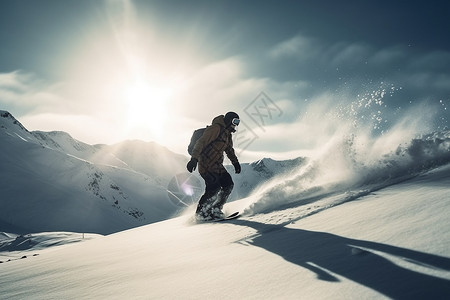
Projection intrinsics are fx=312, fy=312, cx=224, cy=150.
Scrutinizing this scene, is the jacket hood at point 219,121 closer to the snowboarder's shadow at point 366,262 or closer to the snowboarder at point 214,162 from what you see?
the snowboarder at point 214,162

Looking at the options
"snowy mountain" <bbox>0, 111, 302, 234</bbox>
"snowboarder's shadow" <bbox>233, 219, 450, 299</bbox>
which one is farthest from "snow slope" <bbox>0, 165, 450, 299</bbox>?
"snowy mountain" <bbox>0, 111, 302, 234</bbox>

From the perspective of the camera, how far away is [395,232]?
6.50 feet

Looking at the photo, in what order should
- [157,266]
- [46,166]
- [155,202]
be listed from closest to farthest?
[157,266] < [46,166] < [155,202]

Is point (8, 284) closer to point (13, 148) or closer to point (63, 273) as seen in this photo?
point (63, 273)

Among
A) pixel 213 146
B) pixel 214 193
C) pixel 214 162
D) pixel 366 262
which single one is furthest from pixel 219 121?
pixel 366 262

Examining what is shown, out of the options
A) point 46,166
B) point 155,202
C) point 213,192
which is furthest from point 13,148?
point 213,192

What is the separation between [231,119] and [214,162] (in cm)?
101

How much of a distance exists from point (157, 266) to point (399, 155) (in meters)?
4.53

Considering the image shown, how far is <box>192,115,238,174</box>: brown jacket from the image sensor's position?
6.72m

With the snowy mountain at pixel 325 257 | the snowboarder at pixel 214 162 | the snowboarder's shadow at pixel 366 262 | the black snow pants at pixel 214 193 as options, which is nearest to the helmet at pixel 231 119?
the snowboarder at pixel 214 162

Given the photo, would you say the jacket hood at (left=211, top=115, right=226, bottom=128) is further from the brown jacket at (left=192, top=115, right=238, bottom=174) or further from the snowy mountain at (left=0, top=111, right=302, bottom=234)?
the snowy mountain at (left=0, top=111, right=302, bottom=234)

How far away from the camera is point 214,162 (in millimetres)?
6836

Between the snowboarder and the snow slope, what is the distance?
10.3 ft

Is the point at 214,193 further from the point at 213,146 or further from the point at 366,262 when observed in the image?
the point at 366,262
